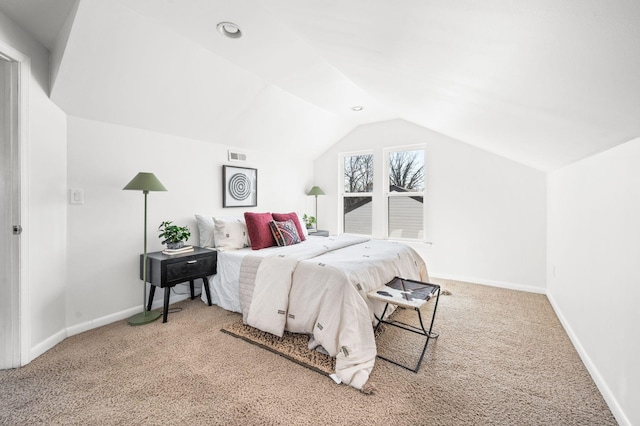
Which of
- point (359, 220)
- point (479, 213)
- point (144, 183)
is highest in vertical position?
point (144, 183)

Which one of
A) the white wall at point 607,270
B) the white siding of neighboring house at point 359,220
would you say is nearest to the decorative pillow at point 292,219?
the white siding of neighboring house at point 359,220

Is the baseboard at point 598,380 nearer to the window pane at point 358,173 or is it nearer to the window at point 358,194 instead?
the window at point 358,194

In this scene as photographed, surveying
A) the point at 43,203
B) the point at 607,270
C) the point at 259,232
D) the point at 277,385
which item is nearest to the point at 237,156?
the point at 259,232

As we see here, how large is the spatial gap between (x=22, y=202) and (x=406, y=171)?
174 inches

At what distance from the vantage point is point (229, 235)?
3.23m

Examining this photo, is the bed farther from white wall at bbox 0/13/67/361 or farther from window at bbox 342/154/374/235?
window at bbox 342/154/374/235

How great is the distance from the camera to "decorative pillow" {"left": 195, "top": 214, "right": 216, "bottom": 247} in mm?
3297

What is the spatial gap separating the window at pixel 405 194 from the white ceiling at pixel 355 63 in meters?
1.41

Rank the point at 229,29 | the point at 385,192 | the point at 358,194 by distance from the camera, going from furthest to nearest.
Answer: the point at 358,194 → the point at 385,192 → the point at 229,29

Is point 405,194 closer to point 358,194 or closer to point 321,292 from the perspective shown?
point 358,194

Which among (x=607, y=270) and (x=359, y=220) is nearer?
(x=607, y=270)

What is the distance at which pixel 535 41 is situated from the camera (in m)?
0.79

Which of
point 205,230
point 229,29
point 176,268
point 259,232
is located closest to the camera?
point 229,29

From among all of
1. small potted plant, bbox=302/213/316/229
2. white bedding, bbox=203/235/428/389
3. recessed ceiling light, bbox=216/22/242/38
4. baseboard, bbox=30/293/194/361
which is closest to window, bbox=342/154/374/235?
small potted plant, bbox=302/213/316/229
